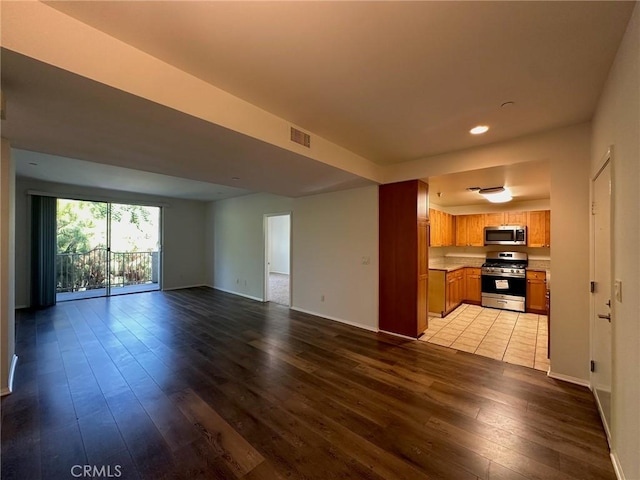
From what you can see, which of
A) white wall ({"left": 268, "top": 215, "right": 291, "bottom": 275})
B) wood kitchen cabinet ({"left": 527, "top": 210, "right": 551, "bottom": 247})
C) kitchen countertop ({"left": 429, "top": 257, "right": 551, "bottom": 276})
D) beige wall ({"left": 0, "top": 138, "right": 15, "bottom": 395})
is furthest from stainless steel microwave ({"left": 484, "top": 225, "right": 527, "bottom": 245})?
white wall ({"left": 268, "top": 215, "right": 291, "bottom": 275})

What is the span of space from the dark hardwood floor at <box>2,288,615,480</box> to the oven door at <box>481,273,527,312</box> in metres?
2.95

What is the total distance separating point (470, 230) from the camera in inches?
253

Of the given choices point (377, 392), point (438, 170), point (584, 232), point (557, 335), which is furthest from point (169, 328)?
point (584, 232)

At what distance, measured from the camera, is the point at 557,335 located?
278cm

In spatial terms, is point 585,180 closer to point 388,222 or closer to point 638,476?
point 388,222

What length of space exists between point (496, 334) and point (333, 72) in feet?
14.5

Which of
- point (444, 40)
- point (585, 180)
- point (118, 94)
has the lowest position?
point (585, 180)

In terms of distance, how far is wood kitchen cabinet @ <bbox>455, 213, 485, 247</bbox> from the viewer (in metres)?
6.29

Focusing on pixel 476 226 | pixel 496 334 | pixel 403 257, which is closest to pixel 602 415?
pixel 496 334

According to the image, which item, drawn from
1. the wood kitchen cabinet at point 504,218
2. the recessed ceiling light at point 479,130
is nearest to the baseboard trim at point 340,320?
the recessed ceiling light at point 479,130

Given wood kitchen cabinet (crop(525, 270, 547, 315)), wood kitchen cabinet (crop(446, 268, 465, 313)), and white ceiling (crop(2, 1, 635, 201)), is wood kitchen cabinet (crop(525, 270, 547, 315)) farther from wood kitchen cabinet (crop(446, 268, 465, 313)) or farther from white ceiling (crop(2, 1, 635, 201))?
white ceiling (crop(2, 1, 635, 201))

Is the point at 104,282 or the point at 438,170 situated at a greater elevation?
the point at 438,170

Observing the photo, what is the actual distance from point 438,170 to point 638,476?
10.6 feet

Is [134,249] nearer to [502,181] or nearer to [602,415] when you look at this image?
[502,181]
